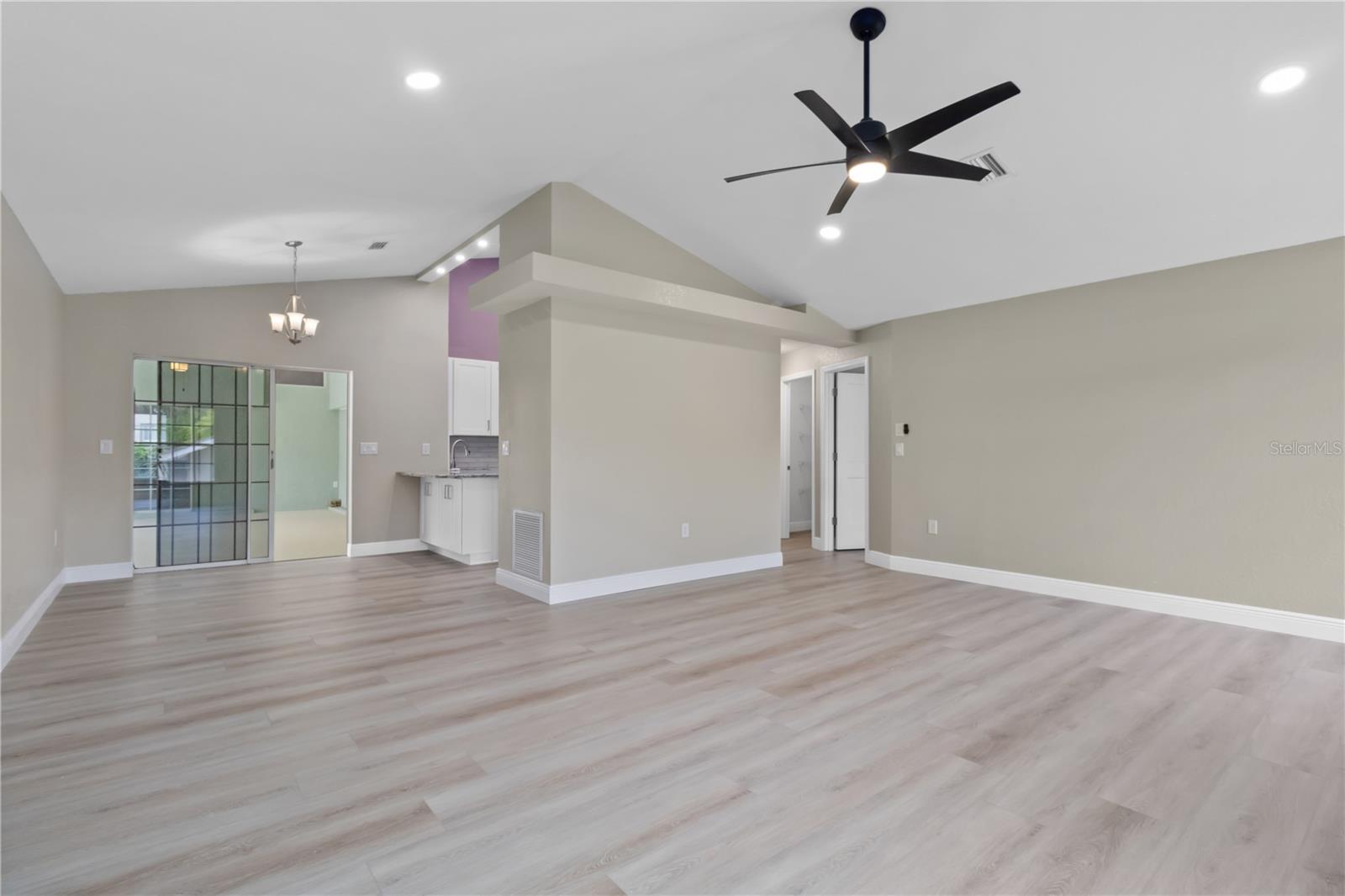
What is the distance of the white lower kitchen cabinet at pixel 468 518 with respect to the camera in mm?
6637

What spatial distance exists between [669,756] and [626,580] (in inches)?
115

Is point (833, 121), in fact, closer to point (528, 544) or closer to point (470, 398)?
point (528, 544)

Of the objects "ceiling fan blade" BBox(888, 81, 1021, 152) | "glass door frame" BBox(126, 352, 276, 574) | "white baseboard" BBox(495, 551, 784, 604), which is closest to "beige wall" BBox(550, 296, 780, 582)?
"white baseboard" BBox(495, 551, 784, 604)

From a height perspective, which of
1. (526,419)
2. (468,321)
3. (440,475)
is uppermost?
(468,321)

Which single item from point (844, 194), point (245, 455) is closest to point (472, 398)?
point (245, 455)

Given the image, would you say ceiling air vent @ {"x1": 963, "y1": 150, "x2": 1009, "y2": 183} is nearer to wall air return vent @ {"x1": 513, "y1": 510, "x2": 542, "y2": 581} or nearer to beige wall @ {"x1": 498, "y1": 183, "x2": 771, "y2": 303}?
beige wall @ {"x1": 498, "y1": 183, "x2": 771, "y2": 303}

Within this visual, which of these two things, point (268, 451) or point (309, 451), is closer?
point (268, 451)

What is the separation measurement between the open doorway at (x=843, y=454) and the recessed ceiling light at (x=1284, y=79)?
4.51m

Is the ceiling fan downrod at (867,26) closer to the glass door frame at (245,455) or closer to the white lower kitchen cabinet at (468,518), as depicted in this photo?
the white lower kitchen cabinet at (468,518)

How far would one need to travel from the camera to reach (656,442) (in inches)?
222

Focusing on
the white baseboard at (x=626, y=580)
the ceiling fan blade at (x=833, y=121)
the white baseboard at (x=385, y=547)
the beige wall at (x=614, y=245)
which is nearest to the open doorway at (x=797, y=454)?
→ the white baseboard at (x=626, y=580)

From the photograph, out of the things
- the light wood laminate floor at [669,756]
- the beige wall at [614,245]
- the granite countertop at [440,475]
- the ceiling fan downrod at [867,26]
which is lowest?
the light wood laminate floor at [669,756]

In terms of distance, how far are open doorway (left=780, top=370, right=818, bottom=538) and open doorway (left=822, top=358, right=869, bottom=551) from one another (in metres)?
1.55

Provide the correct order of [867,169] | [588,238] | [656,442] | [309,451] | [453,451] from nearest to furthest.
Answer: [867,169], [588,238], [656,442], [453,451], [309,451]
